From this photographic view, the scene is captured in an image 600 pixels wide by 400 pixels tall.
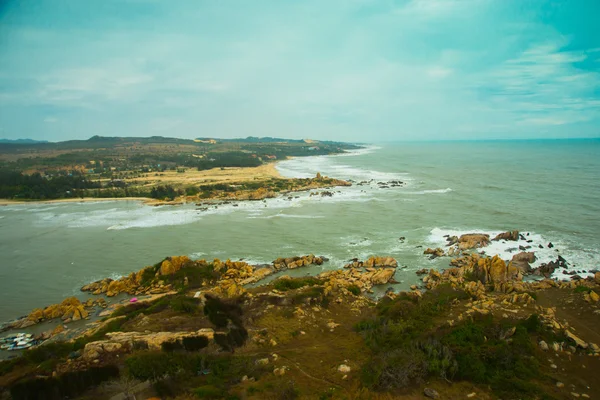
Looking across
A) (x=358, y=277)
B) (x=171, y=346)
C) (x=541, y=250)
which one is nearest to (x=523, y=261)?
(x=541, y=250)

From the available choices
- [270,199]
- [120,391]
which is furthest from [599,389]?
[270,199]

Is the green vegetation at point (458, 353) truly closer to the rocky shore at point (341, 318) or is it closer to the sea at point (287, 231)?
the rocky shore at point (341, 318)

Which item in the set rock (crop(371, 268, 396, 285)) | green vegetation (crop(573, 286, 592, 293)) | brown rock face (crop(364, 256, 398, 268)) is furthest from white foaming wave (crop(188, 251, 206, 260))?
green vegetation (crop(573, 286, 592, 293))

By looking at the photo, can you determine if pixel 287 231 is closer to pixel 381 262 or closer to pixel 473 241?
pixel 381 262

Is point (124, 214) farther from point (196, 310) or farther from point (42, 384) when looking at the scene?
point (42, 384)

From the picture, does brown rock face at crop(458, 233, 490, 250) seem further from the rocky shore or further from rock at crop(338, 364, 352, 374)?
rock at crop(338, 364, 352, 374)

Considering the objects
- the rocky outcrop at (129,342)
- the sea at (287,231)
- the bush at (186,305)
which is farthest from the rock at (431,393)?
the sea at (287,231)
